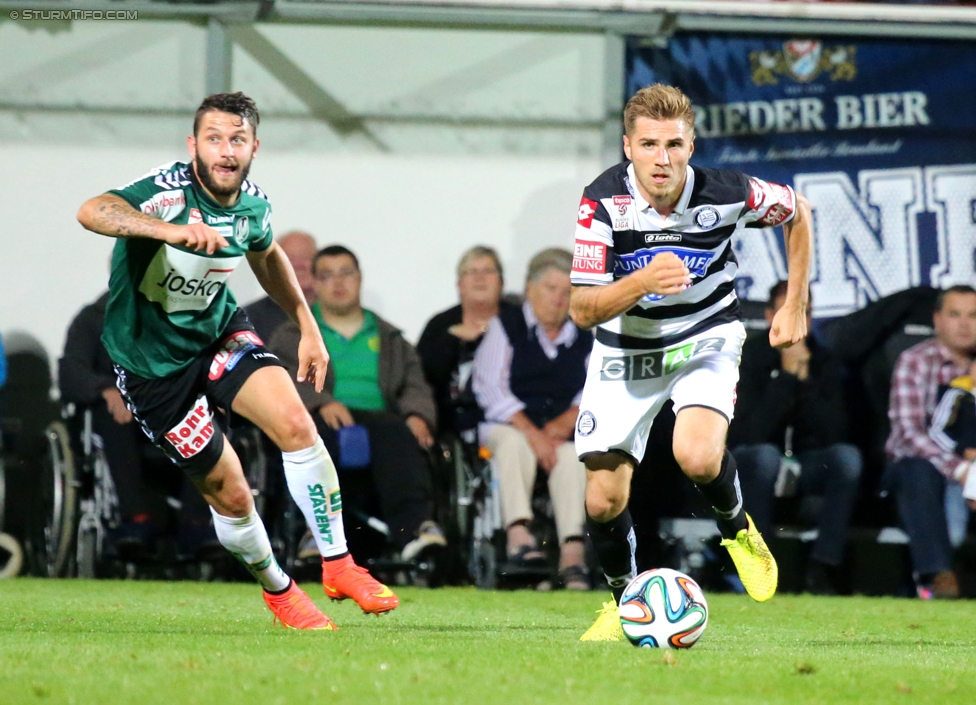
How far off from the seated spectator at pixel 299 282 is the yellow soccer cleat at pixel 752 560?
455cm

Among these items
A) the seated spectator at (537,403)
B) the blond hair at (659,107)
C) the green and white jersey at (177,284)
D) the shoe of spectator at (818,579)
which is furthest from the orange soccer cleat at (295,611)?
the shoe of spectator at (818,579)

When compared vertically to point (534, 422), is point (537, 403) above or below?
above

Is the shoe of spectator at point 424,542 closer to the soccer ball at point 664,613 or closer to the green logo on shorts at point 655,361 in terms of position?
the green logo on shorts at point 655,361

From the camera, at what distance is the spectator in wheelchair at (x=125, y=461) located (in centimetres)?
941

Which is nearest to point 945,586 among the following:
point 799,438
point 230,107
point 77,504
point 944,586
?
point 944,586

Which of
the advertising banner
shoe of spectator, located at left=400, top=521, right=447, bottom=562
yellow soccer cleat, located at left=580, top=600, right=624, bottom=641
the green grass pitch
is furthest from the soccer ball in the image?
the advertising banner

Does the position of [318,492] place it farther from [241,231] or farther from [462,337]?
[462,337]

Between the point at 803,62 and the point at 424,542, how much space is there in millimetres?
4763

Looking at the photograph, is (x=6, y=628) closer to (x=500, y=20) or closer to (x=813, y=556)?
(x=813, y=556)

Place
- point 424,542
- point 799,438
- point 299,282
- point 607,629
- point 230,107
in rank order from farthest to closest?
point 299,282 < point 799,438 < point 424,542 < point 230,107 < point 607,629

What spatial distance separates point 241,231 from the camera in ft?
20.2

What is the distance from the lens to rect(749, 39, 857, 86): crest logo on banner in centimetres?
1103

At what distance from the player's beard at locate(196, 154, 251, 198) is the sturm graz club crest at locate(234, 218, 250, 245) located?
0.40 feet

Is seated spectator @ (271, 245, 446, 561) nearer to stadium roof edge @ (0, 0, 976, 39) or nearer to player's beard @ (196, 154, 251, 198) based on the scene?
stadium roof edge @ (0, 0, 976, 39)
